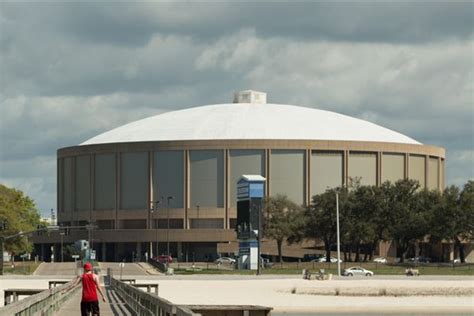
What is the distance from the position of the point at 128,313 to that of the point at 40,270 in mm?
108565

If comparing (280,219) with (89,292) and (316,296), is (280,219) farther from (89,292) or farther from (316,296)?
(89,292)

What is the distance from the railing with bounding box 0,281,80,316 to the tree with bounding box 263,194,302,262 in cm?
11702

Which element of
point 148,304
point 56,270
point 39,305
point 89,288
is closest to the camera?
point 89,288

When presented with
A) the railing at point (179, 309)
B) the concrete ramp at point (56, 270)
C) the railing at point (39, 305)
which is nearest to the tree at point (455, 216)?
the concrete ramp at point (56, 270)

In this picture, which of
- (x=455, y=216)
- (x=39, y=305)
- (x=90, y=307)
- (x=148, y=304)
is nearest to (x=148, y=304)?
(x=148, y=304)

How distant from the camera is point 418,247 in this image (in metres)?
198

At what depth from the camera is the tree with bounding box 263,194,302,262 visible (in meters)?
175

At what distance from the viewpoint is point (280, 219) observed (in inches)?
7003

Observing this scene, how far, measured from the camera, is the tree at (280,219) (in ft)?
575

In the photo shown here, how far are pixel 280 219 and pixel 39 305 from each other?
141290 mm

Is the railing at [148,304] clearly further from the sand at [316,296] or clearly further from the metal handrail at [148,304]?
the sand at [316,296]

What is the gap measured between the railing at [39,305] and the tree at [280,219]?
117 meters

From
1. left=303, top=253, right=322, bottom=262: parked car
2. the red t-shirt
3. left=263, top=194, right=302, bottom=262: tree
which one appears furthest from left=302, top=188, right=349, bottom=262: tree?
the red t-shirt

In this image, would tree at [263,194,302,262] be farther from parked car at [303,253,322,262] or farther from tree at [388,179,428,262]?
tree at [388,179,428,262]
